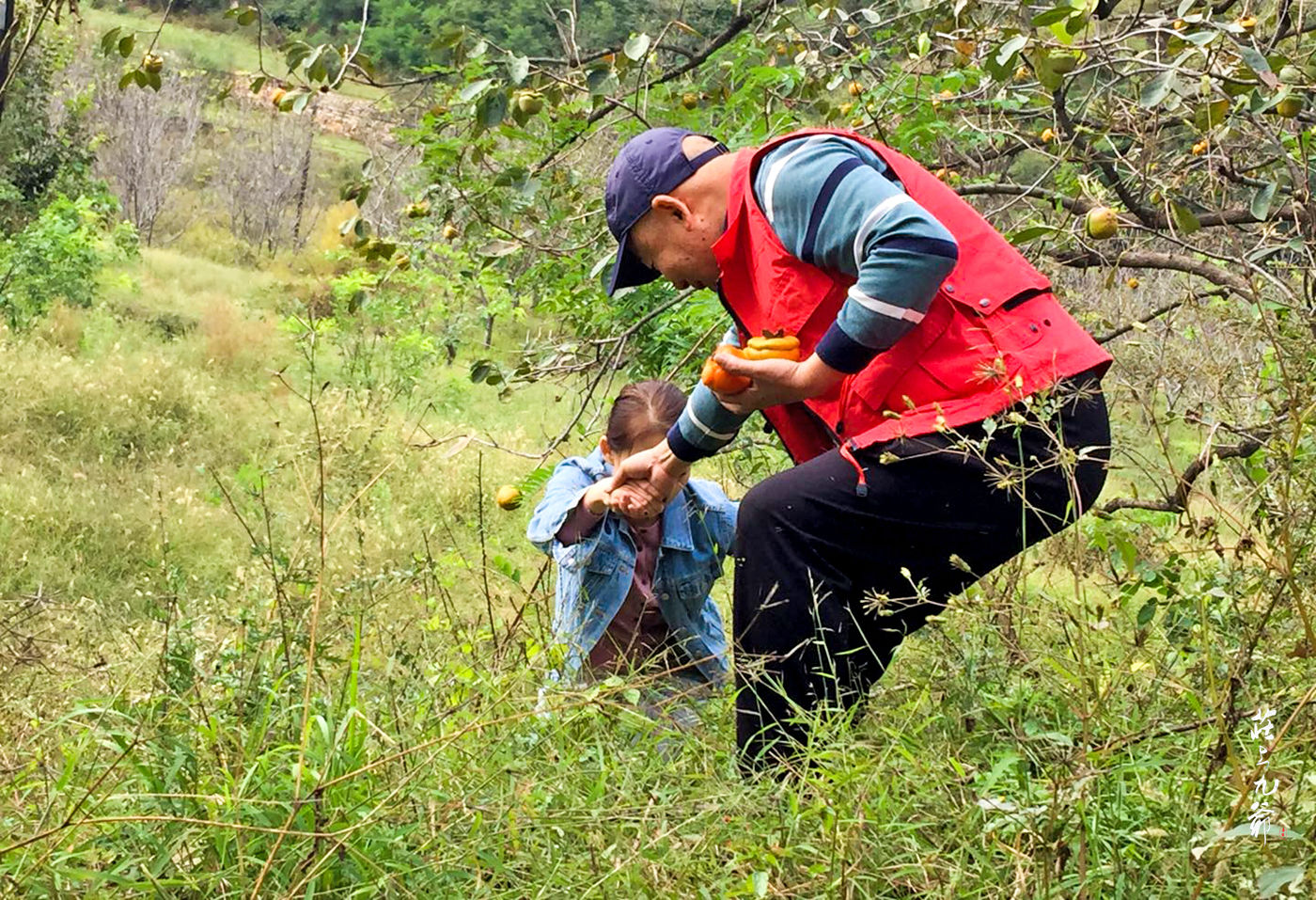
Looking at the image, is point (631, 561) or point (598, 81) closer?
point (631, 561)

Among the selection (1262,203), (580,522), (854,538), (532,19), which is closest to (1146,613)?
(854,538)

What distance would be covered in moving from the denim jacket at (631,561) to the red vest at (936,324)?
0.68 meters

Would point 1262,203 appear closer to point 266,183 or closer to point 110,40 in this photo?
point 110,40

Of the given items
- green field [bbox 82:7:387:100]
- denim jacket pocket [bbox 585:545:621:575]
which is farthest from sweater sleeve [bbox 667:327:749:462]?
green field [bbox 82:7:387:100]

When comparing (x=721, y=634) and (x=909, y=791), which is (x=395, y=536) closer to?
(x=721, y=634)

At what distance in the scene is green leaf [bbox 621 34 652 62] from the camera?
276 cm

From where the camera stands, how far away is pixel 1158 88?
2.04 meters

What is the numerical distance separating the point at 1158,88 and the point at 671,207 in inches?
32.8

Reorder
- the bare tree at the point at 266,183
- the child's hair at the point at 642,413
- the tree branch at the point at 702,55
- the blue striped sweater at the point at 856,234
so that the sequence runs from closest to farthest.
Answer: the blue striped sweater at the point at 856,234 → the child's hair at the point at 642,413 → the tree branch at the point at 702,55 → the bare tree at the point at 266,183

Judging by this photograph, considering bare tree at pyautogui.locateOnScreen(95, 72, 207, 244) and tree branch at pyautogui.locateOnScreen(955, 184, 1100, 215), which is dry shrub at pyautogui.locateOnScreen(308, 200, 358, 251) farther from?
tree branch at pyautogui.locateOnScreen(955, 184, 1100, 215)

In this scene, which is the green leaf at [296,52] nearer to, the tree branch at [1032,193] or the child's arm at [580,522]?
the child's arm at [580,522]

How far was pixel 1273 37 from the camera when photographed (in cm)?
262

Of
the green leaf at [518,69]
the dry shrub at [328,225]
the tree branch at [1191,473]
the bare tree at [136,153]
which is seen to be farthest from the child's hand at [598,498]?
the bare tree at [136,153]

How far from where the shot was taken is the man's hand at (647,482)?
2514mm
